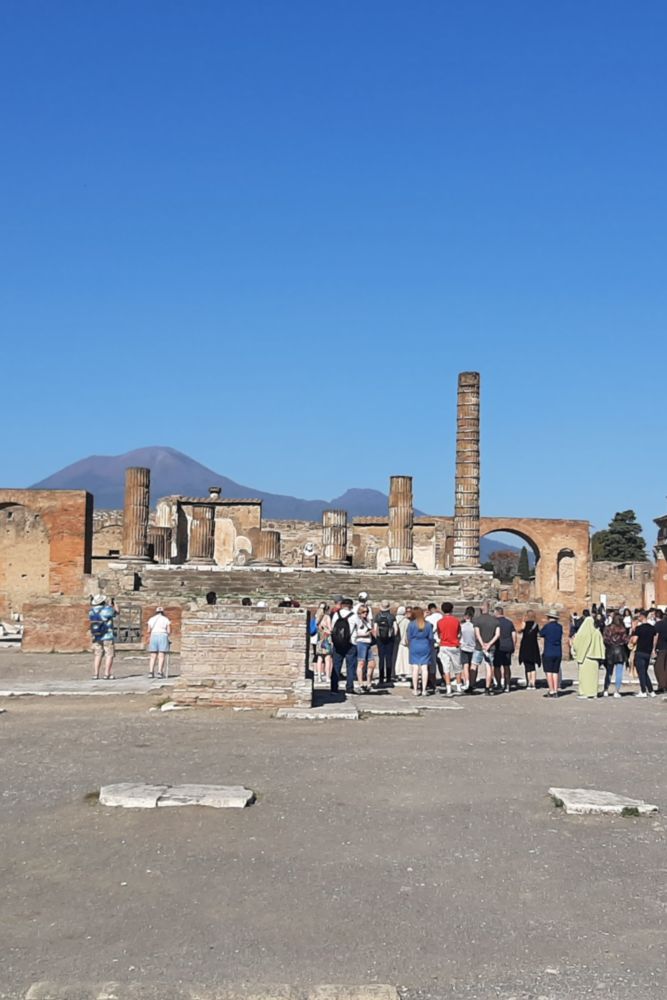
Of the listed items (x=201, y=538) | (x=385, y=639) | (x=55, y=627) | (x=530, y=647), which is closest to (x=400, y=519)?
(x=201, y=538)

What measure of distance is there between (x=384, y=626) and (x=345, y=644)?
4.15 feet

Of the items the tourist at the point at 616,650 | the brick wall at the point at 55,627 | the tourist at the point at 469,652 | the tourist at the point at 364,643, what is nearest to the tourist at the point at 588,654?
the tourist at the point at 616,650

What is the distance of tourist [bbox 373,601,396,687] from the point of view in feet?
50.9

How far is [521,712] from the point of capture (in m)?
13.2

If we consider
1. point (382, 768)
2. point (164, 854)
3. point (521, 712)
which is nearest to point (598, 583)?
point (521, 712)

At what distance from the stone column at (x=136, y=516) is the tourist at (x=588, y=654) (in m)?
17.4

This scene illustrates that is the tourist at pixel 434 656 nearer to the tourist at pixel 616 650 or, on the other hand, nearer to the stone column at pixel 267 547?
the tourist at pixel 616 650

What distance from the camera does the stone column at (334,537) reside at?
119 feet

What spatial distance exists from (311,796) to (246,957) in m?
3.17

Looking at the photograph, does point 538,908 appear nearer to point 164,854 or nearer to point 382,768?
point 164,854

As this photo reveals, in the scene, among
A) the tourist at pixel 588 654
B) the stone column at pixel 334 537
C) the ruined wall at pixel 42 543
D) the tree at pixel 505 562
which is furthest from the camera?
the tree at pixel 505 562

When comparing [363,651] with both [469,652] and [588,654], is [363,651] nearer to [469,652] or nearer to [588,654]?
[469,652]

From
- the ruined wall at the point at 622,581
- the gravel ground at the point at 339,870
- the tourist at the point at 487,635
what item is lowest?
the gravel ground at the point at 339,870

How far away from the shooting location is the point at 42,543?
3772cm
